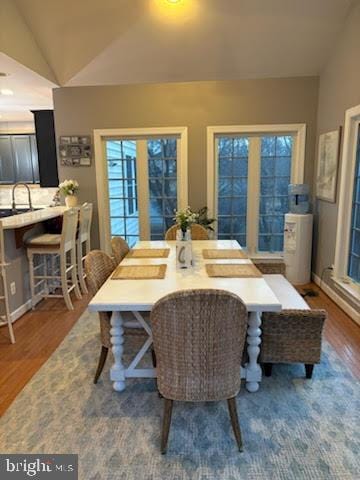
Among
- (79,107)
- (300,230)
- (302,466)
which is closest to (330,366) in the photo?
(302,466)

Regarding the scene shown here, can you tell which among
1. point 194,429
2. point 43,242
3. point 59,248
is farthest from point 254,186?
point 194,429

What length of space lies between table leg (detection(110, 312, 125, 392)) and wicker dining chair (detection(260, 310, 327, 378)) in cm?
93

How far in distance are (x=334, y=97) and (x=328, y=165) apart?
752mm

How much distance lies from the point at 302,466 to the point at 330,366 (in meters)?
1.02

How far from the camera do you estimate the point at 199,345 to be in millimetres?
1589

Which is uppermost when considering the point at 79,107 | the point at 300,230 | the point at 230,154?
the point at 79,107

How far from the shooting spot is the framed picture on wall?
12.2ft

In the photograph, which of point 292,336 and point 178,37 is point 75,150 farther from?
point 292,336

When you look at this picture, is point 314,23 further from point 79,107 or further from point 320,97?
point 79,107

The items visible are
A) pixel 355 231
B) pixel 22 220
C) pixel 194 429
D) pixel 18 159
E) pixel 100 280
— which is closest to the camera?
pixel 194 429

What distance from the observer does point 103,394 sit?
2205mm

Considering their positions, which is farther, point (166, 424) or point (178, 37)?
point (178, 37)

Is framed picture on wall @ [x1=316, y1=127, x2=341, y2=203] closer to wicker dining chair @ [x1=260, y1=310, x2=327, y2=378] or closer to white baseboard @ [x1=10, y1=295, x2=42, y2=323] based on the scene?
wicker dining chair @ [x1=260, y1=310, x2=327, y2=378]

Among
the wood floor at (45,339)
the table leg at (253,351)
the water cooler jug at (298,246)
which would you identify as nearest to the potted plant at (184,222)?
the table leg at (253,351)
